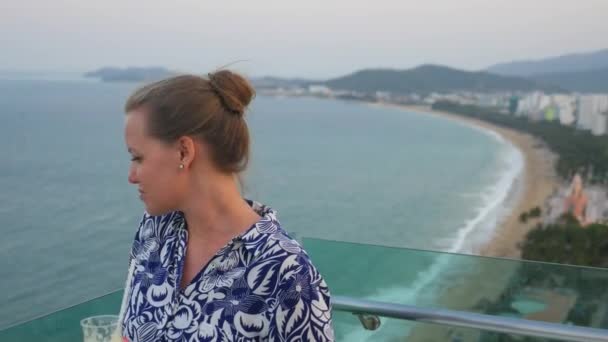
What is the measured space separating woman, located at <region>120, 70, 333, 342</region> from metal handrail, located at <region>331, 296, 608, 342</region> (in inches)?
Result: 33.2

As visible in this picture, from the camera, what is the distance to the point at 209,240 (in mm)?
1321

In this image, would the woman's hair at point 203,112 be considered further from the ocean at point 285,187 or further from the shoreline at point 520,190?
the shoreline at point 520,190

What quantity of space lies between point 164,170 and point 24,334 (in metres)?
0.99

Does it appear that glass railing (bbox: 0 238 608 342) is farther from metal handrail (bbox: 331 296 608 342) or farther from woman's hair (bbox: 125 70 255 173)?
woman's hair (bbox: 125 70 255 173)

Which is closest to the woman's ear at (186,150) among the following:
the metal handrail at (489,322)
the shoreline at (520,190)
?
the metal handrail at (489,322)

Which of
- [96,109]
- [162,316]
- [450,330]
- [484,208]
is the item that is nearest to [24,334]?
[162,316]

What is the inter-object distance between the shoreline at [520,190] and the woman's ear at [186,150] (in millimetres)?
32349

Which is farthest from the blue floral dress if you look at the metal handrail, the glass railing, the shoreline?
the shoreline

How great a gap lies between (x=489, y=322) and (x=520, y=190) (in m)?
49.3

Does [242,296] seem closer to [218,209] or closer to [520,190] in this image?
[218,209]

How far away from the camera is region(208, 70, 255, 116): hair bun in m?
1.32

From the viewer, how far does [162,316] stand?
1299 millimetres

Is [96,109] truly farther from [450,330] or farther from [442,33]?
[450,330]

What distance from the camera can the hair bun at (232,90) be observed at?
1.32 meters
